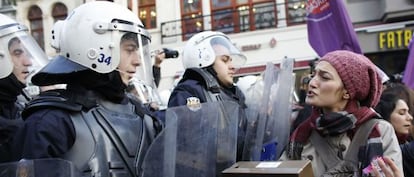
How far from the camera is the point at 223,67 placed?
12.0 feet

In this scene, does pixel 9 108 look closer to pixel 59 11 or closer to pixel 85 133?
pixel 85 133

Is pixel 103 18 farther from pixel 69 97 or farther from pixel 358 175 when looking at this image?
pixel 358 175

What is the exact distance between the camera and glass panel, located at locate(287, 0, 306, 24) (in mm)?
13102

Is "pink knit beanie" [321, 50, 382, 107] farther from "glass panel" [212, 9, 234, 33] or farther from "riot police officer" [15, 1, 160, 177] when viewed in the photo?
"glass panel" [212, 9, 234, 33]

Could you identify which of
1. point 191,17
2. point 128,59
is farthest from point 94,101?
point 191,17

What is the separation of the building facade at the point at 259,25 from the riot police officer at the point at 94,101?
314 inches

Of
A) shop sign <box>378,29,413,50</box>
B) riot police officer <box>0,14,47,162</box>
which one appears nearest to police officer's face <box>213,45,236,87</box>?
riot police officer <box>0,14,47,162</box>

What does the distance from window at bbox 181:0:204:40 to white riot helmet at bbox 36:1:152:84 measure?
25.3ft

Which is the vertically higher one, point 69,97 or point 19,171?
point 69,97

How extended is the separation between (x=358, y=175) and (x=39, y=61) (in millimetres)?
1766

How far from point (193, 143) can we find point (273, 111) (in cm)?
95

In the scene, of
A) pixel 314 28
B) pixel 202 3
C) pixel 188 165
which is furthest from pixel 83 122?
pixel 202 3

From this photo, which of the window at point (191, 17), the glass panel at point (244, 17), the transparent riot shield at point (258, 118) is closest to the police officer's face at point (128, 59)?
the transparent riot shield at point (258, 118)

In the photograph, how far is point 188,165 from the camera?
1.71m
